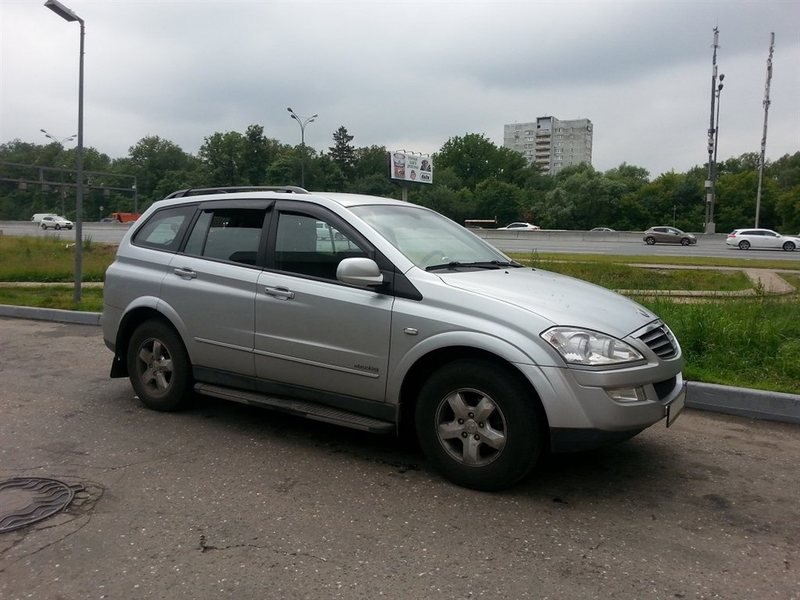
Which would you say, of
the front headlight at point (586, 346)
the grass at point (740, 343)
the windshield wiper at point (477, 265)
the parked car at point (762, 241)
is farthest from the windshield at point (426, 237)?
the parked car at point (762, 241)

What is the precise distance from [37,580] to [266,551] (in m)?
1.01

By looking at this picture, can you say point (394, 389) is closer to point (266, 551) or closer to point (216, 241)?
point (266, 551)

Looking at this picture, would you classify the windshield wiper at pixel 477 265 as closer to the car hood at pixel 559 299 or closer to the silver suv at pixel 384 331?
the silver suv at pixel 384 331

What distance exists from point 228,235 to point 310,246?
87cm

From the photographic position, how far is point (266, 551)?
10.8ft

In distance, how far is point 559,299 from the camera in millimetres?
4094

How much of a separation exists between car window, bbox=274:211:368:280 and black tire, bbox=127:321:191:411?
124 cm

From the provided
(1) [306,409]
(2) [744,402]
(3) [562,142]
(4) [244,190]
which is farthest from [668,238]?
(3) [562,142]

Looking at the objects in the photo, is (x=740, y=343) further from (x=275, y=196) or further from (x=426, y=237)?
(x=275, y=196)

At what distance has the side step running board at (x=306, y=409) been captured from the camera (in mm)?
4293

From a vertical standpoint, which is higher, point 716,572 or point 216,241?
point 216,241

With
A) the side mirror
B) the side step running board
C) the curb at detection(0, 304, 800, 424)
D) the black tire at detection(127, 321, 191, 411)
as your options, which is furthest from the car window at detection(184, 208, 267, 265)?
the curb at detection(0, 304, 800, 424)

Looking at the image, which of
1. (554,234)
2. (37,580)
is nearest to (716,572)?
(37,580)

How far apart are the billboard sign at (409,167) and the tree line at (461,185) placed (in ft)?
7.56
